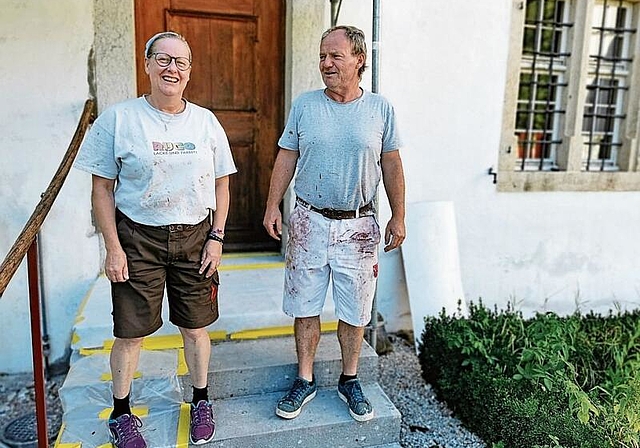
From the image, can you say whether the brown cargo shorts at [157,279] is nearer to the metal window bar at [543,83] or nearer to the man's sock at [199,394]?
the man's sock at [199,394]

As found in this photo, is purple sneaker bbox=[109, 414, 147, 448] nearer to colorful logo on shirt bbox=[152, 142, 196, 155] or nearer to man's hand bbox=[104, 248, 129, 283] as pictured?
man's hand bbox=[104, 248, 129, 283]

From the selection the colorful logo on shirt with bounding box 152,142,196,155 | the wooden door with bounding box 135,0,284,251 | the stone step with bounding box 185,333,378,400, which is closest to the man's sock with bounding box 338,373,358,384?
the stone step with bounding box 185,333,378,400

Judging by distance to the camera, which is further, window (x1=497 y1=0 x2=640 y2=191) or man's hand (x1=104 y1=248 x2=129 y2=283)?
window (x1=497 y1=0 x2=640 y2=191)

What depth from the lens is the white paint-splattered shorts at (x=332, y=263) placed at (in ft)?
7.15

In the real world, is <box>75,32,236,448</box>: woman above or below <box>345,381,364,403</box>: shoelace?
above

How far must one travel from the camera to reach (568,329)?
10.0ft

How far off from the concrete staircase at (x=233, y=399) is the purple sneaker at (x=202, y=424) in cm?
4

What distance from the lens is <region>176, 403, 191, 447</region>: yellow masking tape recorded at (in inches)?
82.4

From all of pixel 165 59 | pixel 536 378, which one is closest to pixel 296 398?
pixel 536 378

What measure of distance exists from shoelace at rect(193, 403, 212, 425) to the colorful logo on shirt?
3.48ft

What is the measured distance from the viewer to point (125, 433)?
202cm

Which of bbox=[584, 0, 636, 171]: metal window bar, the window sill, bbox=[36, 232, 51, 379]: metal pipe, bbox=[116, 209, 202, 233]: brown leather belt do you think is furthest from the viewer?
bbox=[584, 0, 636, 171]: metal window bar

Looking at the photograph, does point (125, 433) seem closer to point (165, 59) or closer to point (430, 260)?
point (165, 59)

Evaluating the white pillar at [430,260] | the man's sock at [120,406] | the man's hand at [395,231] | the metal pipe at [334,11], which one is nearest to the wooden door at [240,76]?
the metal pipe at [334,11]
